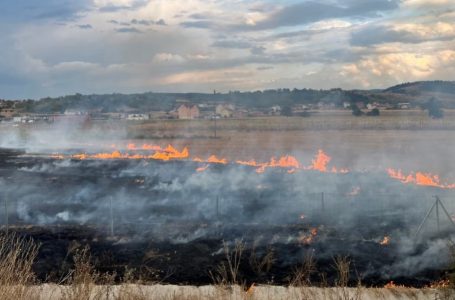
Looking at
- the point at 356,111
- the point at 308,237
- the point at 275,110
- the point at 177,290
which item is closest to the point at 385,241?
the point at 308,237

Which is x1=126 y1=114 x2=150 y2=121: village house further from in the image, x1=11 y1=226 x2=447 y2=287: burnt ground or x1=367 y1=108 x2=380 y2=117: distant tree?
x1=11 y1=226 x2=447 y2=287: burnt ground

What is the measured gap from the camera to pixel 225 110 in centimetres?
10762

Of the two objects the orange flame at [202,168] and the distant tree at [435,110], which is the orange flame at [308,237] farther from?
the distant tree at [435,110]

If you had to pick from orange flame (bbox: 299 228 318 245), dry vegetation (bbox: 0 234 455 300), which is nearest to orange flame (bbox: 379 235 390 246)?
orange flame (bbox: 299 228 318 245)

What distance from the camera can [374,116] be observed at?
299 feet

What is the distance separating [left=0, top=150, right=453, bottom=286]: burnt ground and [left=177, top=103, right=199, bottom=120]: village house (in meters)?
72.0

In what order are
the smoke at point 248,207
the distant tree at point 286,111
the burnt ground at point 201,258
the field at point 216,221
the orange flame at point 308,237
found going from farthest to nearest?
the distant tree at point 286,111
the orange flame at point 308,237
the smoke at point 248,207
the burnt ground at point 201,258
the field at point 216,221

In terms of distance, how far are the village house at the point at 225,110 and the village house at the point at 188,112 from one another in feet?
14.8

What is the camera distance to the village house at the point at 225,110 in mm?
104562

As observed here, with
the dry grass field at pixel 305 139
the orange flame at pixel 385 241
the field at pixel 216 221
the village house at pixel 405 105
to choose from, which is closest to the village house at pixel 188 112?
the dry grass field at pixel 305 139

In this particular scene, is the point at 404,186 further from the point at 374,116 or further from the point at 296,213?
the point at 374,116

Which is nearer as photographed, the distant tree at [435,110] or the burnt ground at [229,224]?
the burnt ground at [229,224]

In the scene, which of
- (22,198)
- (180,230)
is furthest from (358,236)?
(22,198)

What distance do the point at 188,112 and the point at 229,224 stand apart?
8554cm
